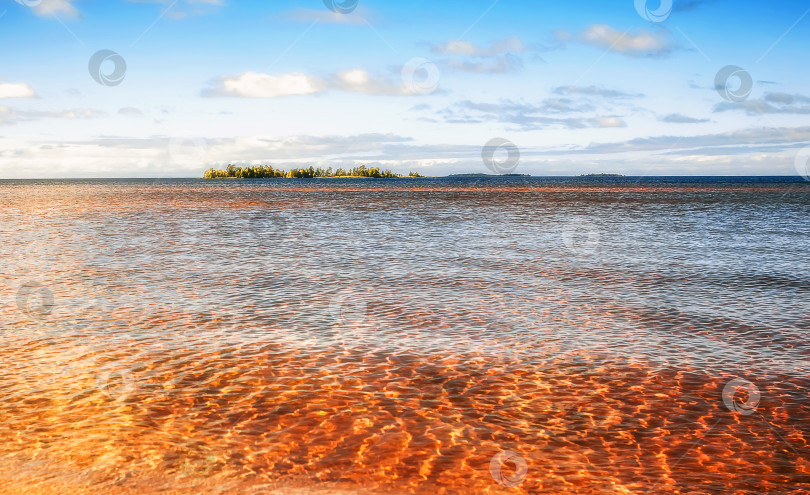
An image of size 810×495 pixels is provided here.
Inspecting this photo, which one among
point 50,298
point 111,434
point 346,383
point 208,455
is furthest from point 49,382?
point 50,298

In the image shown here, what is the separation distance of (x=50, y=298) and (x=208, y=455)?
10.1 metres

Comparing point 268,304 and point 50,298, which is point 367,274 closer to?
point 268,304

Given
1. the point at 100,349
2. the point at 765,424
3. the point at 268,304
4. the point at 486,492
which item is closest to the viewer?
the point at 486,492

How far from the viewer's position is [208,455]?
667 centimetres

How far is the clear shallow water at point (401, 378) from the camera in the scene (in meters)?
6.45

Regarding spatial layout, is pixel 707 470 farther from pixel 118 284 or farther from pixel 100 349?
pixel 118 284

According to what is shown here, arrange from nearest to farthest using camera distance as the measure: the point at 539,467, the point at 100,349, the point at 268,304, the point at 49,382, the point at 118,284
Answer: the point at 539,467 → the point at 49,382 → the point at 100,349 → the point at 268,304 → the point at 118,284

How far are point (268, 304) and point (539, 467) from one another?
8.90 meters

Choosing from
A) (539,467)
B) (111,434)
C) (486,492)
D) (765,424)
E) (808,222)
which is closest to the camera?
(486,492)

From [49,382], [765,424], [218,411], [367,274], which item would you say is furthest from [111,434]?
[367,274]

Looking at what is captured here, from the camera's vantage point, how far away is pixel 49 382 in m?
8.70

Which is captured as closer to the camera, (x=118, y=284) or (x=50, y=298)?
(x=50, y=298)

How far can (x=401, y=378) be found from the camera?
9.17m

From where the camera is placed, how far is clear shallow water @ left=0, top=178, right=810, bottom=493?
645 centimetres
